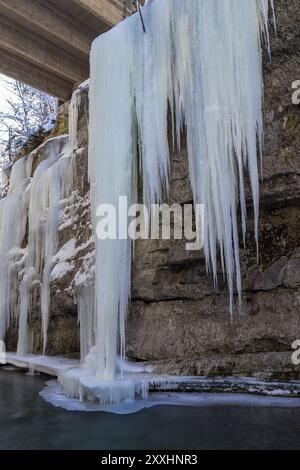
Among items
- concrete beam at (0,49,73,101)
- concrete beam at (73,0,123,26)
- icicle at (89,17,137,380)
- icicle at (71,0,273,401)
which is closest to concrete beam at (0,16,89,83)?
concrete beam at (0,49,73,101)

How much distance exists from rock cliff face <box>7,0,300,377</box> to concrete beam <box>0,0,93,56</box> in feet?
13.8

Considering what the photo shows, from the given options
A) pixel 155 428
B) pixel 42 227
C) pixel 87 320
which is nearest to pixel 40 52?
pixel 42 227

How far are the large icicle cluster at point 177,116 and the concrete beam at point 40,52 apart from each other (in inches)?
132

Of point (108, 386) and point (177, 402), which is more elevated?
point (108, 386)

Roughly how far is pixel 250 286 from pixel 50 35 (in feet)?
19.1

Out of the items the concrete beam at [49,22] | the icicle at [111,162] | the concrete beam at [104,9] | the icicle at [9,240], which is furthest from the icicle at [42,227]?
the concrete beam at [104,9]

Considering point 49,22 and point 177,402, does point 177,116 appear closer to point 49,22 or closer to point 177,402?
point 177,402

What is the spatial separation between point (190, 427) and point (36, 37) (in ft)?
23.7

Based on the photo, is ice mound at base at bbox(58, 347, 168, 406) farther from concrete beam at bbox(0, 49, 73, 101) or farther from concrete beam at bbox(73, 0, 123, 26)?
concrete beam at bbox(0, 49, 73, 101)

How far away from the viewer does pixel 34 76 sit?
27.6 ft

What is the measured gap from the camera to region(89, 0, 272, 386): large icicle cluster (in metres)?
3.81

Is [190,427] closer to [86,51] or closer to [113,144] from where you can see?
[113,144]

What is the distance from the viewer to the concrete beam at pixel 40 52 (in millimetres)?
7105

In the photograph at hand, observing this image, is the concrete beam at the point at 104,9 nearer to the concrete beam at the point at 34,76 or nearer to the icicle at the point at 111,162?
the concrete beam at the point at 34,76
